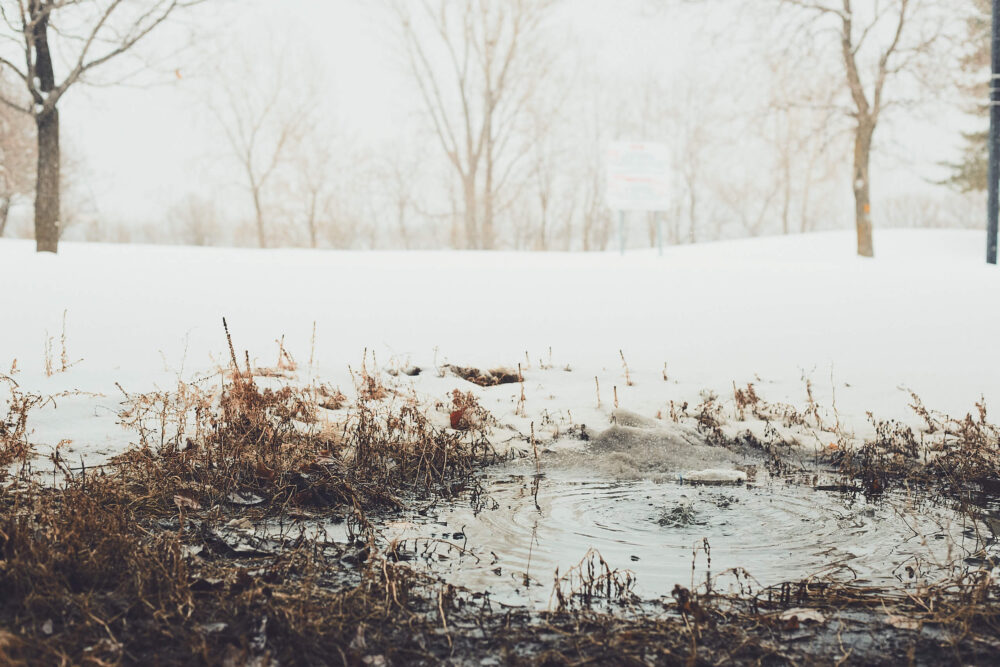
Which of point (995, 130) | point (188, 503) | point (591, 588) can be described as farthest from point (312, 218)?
point (591, 588)

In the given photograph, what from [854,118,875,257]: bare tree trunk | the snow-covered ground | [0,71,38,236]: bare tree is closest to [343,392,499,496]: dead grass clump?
the snow-covered ground

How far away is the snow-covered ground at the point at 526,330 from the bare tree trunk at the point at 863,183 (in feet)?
17.7

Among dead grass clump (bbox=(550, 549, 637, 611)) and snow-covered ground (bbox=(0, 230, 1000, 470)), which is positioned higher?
snow-covered ground (bbox=(0, 230, 1000, 470))

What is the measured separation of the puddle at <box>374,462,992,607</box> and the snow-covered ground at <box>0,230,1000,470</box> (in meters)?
1.53

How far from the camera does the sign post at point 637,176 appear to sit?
2227 cm

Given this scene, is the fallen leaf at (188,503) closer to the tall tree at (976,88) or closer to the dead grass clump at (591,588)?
the dead grass clump at (591,588)

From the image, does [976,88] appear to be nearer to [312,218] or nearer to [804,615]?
[804,615]

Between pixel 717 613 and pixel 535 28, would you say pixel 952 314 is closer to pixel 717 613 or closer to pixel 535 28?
pixel 717 613

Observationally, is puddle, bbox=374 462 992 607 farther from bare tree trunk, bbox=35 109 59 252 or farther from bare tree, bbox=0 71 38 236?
bare tree, bbox=0 71 38 236

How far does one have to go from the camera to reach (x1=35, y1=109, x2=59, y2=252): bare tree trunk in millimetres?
14148

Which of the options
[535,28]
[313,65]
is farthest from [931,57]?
[313,65]

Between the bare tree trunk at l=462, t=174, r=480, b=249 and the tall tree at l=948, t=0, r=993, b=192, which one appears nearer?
the tall tree at l=948, t=0, r=993, b=192

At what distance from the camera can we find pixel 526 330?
937 cm

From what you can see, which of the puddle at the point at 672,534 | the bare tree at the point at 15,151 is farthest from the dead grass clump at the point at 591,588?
the bare tree at the point at 15,151
